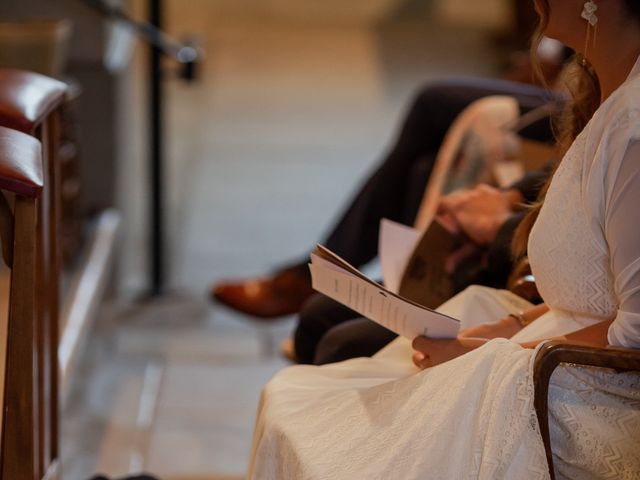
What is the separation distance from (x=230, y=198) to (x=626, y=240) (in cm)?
381

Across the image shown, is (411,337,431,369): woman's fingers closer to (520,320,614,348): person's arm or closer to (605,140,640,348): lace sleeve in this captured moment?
(520,320,614,348): person's arm

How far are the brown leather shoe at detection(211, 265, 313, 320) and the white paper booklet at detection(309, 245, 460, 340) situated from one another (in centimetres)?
162

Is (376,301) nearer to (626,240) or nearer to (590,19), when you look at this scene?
(626,240)

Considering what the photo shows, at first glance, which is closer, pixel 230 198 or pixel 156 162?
pixel 156 162

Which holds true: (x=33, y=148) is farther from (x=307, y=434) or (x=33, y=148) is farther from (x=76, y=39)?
(x=76, y=39)

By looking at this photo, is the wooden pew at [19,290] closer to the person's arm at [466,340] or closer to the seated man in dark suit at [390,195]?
the person's arm at [466,340]

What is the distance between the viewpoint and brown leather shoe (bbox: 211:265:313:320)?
10.8 ft

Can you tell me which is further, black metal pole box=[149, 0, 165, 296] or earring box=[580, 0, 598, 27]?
black metal pole box=[149, 0, 165, 296]

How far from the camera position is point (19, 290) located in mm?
1495

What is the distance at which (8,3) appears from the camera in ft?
11.9

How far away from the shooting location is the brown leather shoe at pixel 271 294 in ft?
10.8

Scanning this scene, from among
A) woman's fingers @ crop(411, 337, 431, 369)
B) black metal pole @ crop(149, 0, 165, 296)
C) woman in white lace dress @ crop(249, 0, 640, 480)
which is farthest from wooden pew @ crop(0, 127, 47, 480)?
black metal pole @ crop(149, 0, 165, 296)

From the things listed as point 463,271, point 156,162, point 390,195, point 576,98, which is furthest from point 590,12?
point 156,162

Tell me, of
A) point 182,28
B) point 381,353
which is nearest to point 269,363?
point 381,353
